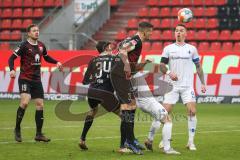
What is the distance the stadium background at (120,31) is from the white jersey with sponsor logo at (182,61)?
380 inches

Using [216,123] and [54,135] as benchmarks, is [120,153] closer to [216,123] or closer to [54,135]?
[54,135]

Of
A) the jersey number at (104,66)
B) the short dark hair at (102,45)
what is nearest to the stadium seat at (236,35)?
the short dark hair at (102,45)

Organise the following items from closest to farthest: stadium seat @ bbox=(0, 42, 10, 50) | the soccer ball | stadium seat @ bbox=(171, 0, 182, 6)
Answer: the soccer ball
stadium seat @ bbox=(0, 42, 10, 50)
stadium seat @ bbox=(171, 0, 182, 6)

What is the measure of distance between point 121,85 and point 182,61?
170 cm

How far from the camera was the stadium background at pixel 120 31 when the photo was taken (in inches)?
1064

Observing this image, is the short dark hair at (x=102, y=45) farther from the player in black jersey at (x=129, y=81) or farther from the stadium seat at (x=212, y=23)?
the stadium seat at (x=212, y=23)

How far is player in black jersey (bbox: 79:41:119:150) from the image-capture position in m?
12.1

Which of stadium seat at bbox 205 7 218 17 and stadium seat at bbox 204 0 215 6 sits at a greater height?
stadium seat at bbox 204 0 215 6

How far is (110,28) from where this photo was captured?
122 ft

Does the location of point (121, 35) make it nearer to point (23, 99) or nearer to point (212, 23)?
point (212, 23)

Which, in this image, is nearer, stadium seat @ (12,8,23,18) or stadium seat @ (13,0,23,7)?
stadium seat @ (12,8,23,18)

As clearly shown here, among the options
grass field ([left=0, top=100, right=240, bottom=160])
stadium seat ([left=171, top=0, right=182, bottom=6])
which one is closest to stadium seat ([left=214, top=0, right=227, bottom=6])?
stadium seat ([left=171, top=0, right=182, bottom=6])

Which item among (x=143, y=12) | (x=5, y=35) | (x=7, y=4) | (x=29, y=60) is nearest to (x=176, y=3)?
(x=143, y=12)

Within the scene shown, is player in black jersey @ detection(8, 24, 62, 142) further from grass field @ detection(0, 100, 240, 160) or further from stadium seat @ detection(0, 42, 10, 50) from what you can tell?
stadium seat @ detection(0, 42, 10, 50)
